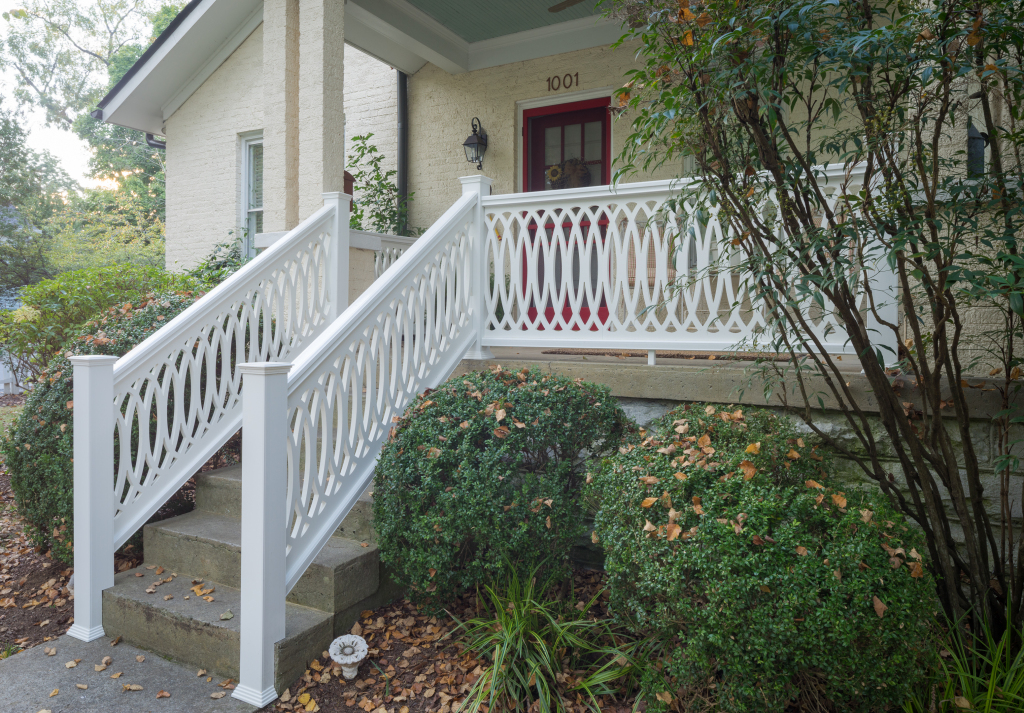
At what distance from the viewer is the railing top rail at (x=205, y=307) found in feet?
11.0

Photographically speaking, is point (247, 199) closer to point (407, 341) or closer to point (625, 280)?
point (407, 341)

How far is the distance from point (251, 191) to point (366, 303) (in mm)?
6335

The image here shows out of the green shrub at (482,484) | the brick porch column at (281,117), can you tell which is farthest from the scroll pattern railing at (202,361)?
the green shrub at (482,484)

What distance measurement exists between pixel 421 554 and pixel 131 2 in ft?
94.3

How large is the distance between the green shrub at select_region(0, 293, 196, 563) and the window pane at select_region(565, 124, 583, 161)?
454cm

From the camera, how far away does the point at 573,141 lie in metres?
7.16

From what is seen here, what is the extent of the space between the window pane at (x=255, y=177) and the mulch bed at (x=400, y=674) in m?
7.08

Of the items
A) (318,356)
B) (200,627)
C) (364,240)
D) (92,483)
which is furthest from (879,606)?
(364,240)

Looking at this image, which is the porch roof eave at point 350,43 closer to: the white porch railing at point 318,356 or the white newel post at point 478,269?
the white newel post at point 478,269

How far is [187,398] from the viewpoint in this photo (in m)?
4.20

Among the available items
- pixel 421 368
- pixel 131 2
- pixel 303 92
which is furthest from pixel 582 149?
pixel 131 2

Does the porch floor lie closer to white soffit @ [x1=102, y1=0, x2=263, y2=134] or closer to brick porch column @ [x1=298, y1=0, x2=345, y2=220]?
brick porch column @ [x1=298, y1=0, x2=345, y2=220]

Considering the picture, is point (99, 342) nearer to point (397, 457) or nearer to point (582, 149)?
point (397, 457)

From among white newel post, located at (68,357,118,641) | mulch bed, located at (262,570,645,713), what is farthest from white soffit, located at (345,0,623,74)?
mulch bed, located at (262,570,645,713)
